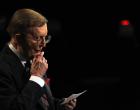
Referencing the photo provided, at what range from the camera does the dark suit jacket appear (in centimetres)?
318

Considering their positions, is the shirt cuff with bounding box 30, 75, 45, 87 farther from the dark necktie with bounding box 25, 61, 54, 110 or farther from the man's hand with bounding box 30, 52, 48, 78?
the dark necktie with bounding box 25, 61, 54, 110

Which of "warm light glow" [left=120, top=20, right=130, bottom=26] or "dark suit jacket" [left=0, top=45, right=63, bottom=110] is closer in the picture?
"dark suit jacket" [left=0, top=45, right=63, bottom=110]

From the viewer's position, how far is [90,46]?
1205cm

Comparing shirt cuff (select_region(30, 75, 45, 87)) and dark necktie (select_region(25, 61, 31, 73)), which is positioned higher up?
dark necktie (select_region(25, 61, 31, 73))

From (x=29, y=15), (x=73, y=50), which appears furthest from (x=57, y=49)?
(x=29, y=15)

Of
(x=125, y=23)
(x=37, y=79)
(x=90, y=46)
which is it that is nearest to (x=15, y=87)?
(x=37, y=79)

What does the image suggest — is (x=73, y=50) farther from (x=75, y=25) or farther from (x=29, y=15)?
(x=29, y=15)

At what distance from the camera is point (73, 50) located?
11.6 metres

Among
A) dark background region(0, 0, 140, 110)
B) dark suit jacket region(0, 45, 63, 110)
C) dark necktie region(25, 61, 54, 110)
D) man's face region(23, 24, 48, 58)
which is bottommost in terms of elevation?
dark background region(0, 0, 140, 110)

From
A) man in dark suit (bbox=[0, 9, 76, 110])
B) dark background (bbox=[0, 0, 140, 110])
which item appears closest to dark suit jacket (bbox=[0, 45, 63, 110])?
man in dark suit (bbox=[0, 9, 76, 110])

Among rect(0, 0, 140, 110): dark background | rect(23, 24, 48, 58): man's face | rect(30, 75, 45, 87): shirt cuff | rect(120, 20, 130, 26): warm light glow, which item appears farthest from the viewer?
rect(120, 20, 130, 26): warm light glow

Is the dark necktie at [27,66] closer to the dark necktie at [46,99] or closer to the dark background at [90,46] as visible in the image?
the dark necktie at [46,99]

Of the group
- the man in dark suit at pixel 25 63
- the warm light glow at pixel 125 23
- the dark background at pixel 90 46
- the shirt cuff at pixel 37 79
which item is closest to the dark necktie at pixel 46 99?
the man in dark suit at pixel 25 63

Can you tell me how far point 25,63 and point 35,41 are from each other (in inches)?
5.8
